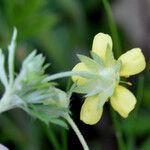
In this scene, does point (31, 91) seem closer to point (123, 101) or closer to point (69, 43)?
point (123, 101)

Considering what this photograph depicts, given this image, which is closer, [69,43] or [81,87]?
[81,87]

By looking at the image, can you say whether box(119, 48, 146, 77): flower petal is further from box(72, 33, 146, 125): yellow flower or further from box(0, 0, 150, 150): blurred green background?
box(0, 0, 150, 150): blurred green background

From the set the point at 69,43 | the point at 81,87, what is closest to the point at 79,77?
the point at 81,87

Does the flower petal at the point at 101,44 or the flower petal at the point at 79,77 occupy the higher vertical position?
the flower petal at the point at 101,44

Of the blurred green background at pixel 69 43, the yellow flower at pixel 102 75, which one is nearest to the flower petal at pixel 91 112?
the yellow flower at pixel 102 75

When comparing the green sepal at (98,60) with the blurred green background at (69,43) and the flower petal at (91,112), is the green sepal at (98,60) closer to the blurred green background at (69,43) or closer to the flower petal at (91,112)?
the flower petal at (91,112)

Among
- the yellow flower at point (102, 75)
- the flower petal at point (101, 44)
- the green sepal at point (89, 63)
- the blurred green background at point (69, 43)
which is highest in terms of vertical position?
the flower petal at point (101, 44)

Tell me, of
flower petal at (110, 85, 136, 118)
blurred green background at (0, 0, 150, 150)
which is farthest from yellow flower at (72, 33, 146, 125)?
blurred green background at (0, 0, 150, 150)

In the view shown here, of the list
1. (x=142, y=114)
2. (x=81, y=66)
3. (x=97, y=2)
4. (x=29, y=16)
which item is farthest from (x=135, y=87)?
(x=81, y=66)
